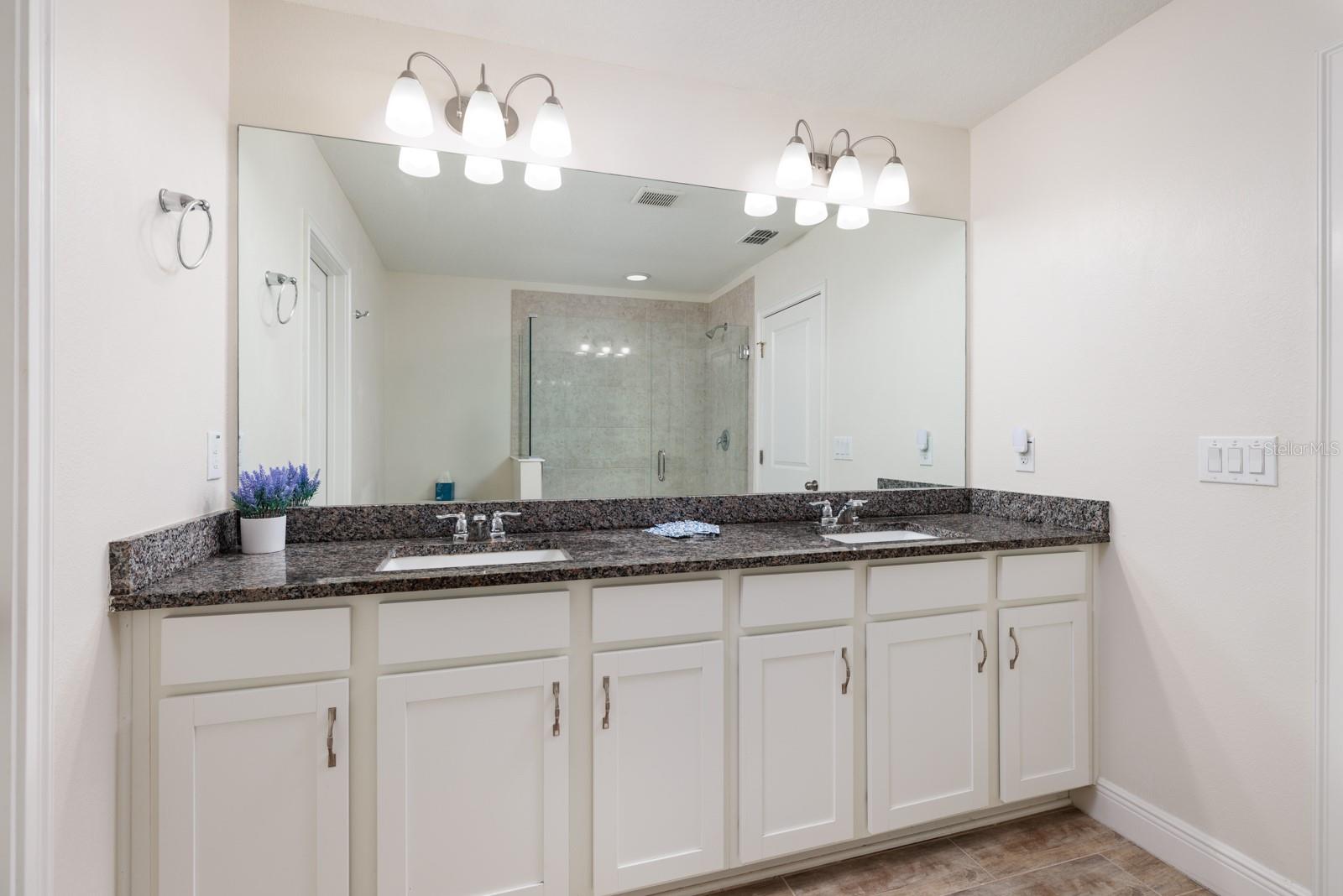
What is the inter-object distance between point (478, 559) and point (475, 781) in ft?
1.89

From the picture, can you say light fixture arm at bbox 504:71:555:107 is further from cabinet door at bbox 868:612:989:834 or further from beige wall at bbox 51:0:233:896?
cabinet door at bbox 868:612:989:834

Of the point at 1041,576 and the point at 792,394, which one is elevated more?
the point at 792,394

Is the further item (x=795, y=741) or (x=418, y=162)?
(x=418, y=162)

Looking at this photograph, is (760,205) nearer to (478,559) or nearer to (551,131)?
(551,131)

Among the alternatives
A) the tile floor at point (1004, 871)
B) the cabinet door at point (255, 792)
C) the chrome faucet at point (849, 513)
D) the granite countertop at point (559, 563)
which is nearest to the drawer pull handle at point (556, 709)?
the granite countertop at point (559, 563)

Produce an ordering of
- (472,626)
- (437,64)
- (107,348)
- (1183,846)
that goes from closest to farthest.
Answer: (107,348) < (472,626) < (1183,846) < (437,64)

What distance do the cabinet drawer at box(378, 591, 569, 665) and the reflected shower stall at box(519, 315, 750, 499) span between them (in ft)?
2.10

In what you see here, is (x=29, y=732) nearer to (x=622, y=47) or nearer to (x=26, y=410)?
(x=26, y=410)

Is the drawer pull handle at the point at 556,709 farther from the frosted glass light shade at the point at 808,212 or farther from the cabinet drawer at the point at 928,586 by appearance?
the frosted glass light shade at the point at 808,212

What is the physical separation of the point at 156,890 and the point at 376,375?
1.28 metres

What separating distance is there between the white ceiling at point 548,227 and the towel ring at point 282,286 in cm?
26

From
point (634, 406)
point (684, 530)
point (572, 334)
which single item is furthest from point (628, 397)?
point (684, 530)

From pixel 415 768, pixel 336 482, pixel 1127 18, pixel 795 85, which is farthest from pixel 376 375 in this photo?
pixel 1127 18

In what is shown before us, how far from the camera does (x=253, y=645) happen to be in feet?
4.21
